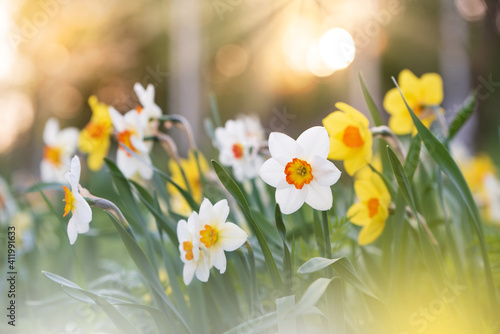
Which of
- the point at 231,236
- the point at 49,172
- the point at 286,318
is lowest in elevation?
the point at 286,318

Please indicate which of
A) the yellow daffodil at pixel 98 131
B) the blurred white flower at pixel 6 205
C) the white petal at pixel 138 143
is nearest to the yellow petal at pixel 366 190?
the white petal at pixel 138 143

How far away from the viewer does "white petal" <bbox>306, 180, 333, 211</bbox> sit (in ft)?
1.50

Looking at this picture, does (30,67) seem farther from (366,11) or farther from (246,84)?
(366,11)

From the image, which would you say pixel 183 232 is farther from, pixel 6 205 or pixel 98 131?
pixel 6 205

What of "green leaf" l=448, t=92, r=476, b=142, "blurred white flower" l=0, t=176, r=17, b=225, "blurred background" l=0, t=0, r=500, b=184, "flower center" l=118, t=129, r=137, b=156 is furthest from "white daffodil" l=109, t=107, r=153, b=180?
"blurred background" l=0, t=0, r=500, b=184

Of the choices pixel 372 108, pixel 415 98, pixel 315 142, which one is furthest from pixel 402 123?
pixel 315 142

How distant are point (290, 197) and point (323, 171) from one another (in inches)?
1.8

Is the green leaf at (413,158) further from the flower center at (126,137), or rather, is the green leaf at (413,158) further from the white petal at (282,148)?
the flower center at (126,137)

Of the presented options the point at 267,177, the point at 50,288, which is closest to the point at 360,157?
the point at 267,177

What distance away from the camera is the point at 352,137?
1.86 feet

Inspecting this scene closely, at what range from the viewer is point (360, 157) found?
1.90ft

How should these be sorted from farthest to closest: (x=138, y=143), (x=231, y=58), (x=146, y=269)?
(x=231, y=58)
(x=138, y=143)
(x=146, y=269)

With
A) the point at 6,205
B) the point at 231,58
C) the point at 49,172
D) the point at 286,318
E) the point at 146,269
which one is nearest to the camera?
the point at 286,318

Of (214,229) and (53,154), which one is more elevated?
(53,154)
